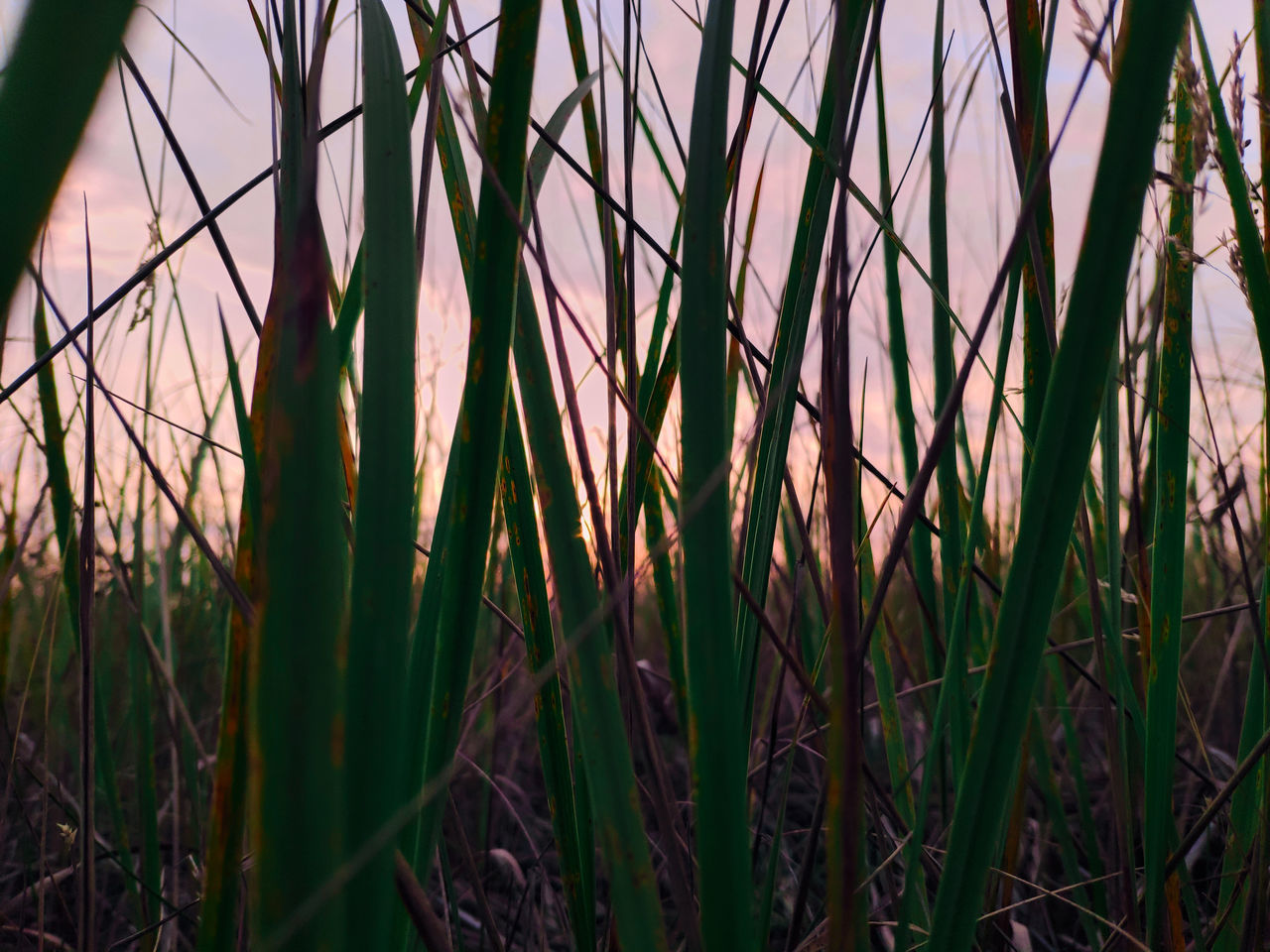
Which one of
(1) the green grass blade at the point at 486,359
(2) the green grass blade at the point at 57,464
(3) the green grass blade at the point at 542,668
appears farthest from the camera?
(2) the green grass blade at the point at 57,464

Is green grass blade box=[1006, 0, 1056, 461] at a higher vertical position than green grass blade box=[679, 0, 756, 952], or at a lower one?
higher

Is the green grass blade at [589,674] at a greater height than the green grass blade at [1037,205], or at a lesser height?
lesser

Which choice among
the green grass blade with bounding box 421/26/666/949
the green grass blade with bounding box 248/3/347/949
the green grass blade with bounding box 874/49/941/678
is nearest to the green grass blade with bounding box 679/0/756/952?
the green grass blade with bounding box 421/26/666/949

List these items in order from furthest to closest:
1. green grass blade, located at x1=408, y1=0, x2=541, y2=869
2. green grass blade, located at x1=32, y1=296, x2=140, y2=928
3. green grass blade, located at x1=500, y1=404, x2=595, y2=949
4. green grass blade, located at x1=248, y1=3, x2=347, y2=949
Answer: green grass blade, located at x1=32, y1=296, x2=140, y2=928, green grass blade, located at x1=500, y1=404, x2=595, y2=949, green grass blade, located at x1=408, y1=0, x2=541, y2=869, green grass blade, located at x1=248, y1=3, x2=347, y2=949

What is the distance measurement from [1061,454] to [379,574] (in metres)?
0.26

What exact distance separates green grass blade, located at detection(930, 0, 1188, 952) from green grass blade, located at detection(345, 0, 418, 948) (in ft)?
0.76

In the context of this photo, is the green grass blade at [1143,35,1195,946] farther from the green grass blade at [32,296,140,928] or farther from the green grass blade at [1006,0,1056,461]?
the green grass blade at [32,296,140,928]

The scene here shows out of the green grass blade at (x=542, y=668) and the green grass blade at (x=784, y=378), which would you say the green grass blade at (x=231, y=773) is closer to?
the green grass blade at (x=542, y=668)

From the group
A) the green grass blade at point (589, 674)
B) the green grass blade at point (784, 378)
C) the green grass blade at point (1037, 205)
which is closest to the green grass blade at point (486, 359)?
the green grass blade at point (589, 674)

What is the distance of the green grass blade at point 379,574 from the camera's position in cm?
26

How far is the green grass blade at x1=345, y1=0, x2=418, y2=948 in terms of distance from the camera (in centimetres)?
26

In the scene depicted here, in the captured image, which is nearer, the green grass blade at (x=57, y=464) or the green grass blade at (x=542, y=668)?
the green grass blade at (x=542, y=668)

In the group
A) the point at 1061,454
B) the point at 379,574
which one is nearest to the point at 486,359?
the point at 379,574

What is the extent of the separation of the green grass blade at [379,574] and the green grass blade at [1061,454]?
233 mm
